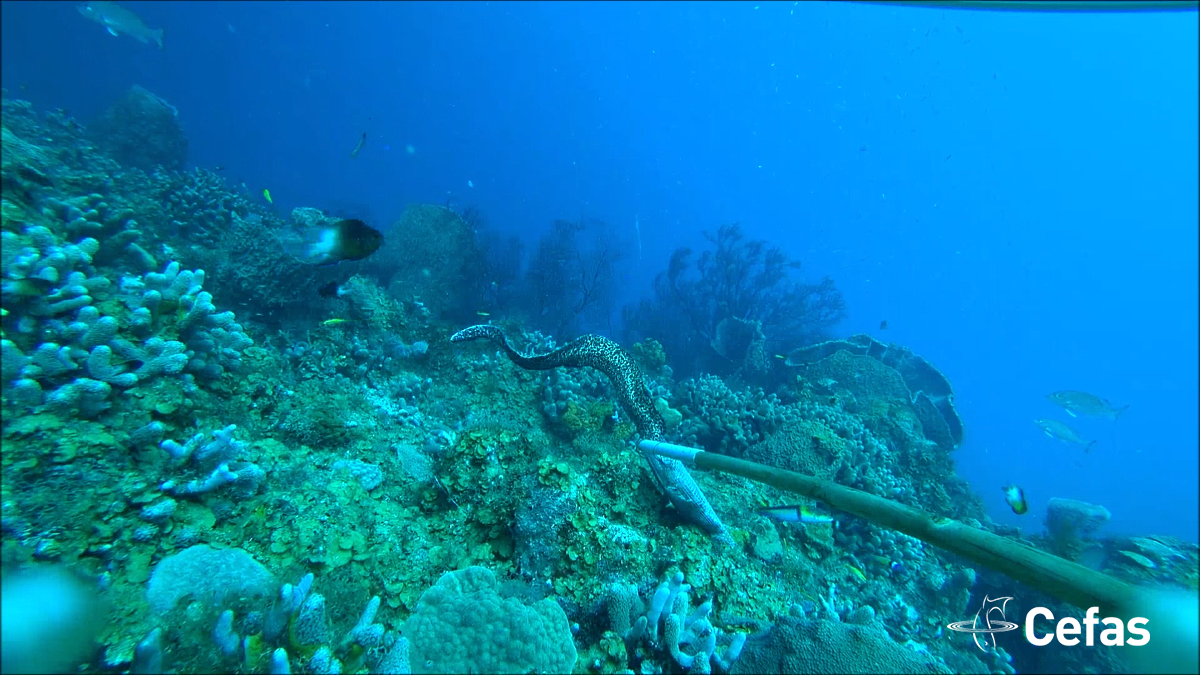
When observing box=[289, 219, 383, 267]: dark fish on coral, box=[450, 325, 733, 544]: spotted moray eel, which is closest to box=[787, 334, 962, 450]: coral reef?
box=[450, 325, 733, 544]: spotted moray eel

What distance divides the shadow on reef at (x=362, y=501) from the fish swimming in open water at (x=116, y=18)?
7364 mm

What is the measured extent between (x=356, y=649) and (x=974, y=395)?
255 feet

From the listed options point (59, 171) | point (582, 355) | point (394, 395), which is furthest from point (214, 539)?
point (59, 171)

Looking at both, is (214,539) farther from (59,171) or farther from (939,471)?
(939,471)

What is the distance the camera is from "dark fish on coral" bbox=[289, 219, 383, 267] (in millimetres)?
4219

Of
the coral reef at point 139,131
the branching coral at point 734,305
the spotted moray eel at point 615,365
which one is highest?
the branching coral at point 734,305

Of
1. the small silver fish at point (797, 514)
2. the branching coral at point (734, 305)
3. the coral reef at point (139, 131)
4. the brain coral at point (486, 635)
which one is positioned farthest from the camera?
the branching coral at point (734, 305)

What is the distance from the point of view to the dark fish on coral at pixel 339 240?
4219 millimetres

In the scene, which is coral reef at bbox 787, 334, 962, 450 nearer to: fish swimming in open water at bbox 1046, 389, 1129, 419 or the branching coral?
fish swimming in open water at bbox 1046, 389, 1129, 419

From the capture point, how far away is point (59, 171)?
488 cm

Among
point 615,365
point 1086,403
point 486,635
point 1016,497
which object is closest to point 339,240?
point 615,365

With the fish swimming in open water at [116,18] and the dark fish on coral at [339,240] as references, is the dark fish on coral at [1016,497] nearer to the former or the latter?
the dark fish on coral at [339,240]

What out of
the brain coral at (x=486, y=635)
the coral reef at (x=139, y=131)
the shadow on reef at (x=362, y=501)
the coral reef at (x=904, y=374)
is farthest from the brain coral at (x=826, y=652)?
the coral reef at (x=139, y=131)

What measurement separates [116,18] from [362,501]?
1432cm
